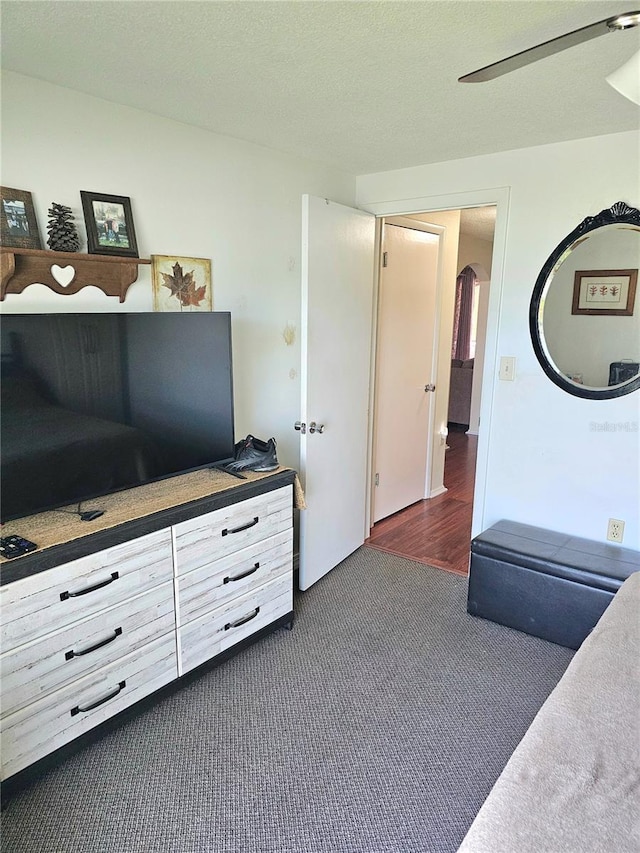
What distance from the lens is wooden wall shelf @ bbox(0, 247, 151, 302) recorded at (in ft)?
6.12

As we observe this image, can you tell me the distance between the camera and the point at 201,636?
224 cm

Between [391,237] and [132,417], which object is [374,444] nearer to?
[391,237]

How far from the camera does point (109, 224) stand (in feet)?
7.05

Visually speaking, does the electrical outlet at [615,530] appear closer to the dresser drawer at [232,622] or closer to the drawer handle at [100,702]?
the dresser drawer at [232,622]

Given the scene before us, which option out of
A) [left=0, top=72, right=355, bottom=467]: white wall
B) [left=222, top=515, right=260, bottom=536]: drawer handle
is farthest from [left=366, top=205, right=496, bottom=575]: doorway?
[left=222, top=515, right=260, bottom=536]: drawer handle

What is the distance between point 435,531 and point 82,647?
2652 mm

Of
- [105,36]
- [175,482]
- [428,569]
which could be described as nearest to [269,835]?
[175,482]

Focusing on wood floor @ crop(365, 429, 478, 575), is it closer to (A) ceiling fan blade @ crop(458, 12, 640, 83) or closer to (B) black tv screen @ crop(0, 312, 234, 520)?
(B) black tv screen @ crop(0, 312, 234, 520)

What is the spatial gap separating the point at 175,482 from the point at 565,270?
2126 millimetres

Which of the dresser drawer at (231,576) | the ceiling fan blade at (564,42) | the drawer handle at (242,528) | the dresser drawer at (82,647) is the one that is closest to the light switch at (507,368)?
the dresser drawer at (231,576)

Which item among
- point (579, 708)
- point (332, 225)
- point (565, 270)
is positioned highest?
point (332, 225)

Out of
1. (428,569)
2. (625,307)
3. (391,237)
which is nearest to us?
(625,307)

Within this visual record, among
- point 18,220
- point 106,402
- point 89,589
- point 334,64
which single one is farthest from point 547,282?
point 89,589

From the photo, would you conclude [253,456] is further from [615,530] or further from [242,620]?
[615,530]
